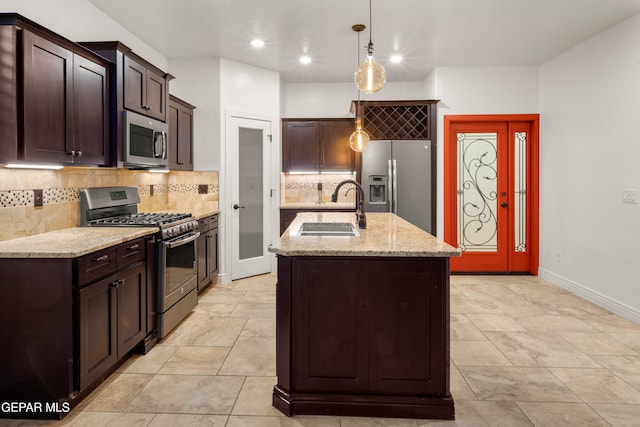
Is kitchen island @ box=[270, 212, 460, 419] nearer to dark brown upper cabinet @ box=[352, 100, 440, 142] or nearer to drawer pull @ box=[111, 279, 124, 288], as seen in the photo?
drawer pull @ box=[111, 279, 124, 288]

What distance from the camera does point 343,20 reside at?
3.83 meters

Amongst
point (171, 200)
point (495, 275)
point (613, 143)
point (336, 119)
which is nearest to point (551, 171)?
point (613, 143)

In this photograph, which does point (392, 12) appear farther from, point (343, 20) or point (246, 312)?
point (246, 312)

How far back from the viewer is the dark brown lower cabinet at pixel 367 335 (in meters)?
2.13

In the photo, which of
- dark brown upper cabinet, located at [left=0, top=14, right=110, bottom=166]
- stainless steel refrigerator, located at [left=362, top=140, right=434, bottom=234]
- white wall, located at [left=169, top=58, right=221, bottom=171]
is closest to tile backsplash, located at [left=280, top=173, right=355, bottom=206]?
stainless steel refrigerator, located at [left=362, top=140, right=434, bottom=234]

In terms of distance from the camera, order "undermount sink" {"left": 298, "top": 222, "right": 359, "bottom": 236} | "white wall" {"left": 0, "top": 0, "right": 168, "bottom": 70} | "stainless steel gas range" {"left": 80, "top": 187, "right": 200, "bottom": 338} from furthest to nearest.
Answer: "stainless steel gas range" {"left": 80, "top": 187, "right": 200, "bottom": 338} < "undermount sink" {"left": 298, "top": 222, "right": 359, "bottom": 236} < "white wall" {"left": 0, "top": 0, "right": 168, "bottom": 70}

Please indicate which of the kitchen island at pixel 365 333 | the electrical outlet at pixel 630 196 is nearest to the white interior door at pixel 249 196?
the kitchen island at pixel 365 333

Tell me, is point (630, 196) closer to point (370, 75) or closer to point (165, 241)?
point (370, 75)

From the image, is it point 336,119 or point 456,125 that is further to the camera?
point 336,119

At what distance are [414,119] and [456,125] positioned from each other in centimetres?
57

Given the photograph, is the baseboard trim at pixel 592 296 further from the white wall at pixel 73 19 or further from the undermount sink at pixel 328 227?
the white wall at pixel 73 19

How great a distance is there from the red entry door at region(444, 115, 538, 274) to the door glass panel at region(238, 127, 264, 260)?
254cm

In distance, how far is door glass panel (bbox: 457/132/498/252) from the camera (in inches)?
215

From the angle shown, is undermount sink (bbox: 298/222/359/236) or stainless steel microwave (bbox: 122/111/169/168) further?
stainless steel microwave (bbox: 122/111/169/168)
